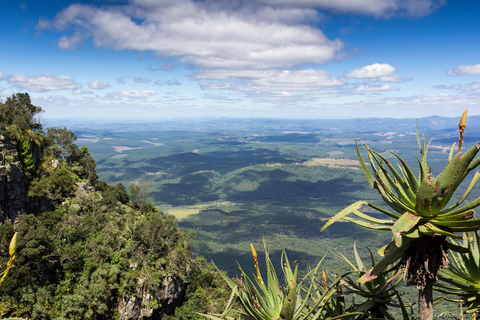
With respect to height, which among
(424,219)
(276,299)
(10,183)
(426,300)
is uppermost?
(424,219)

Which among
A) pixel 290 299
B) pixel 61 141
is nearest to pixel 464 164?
pixel 290 299

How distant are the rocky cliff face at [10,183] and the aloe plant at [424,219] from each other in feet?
131

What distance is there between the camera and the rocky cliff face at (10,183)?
3322 centimetres

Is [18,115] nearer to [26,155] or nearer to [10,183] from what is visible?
[26,155]

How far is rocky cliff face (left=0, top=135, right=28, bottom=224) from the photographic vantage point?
3322 cm

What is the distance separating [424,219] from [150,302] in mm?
39893

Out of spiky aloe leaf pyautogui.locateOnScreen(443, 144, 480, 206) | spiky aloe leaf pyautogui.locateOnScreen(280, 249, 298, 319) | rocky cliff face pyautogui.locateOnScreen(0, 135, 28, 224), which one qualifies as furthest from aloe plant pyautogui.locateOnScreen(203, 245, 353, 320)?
rocky cliff face pyautogui.locateOnScreen(0, 135, 28, 224)

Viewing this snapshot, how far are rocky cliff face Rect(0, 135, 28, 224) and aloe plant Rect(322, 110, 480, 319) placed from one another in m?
39.9

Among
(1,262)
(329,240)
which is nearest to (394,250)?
(1,262)

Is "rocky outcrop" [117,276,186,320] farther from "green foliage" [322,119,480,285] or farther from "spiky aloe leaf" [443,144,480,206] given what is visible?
"spiky aloe leaf" [443,144,480,206]

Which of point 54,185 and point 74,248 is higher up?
point 54,185

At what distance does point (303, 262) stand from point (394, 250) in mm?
144528

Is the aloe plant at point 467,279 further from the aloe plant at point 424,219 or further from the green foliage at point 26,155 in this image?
the green foliage at point 26,155

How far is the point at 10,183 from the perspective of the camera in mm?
33969
